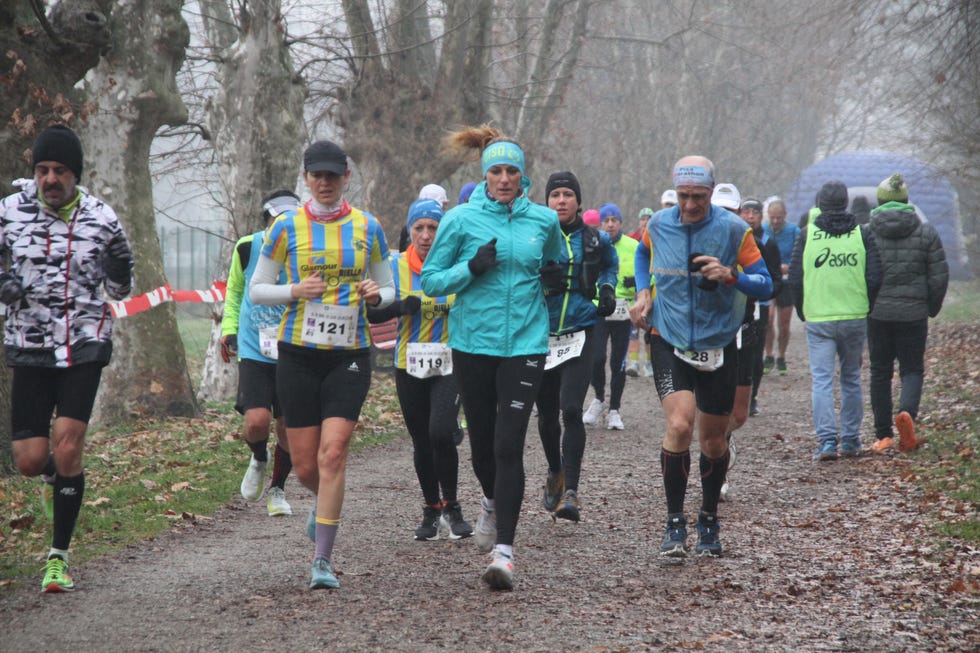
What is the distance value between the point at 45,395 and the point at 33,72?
15.7 feet

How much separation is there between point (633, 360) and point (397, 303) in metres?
13.1

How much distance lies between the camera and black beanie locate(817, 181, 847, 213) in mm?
11008

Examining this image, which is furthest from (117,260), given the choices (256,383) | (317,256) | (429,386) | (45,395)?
(429,386)

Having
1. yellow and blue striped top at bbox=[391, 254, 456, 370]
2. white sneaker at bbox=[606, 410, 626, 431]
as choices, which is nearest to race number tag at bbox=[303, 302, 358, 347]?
yellow and blue striped top at bbox=[391, 254, 456, 370]

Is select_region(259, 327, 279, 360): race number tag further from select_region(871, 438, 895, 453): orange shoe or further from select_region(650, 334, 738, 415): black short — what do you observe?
select_region(871, 438, 895, 453): orange shoe

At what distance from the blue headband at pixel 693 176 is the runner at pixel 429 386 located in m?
1.54

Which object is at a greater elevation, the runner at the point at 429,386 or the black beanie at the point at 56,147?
the black beanie at the point at 56,147

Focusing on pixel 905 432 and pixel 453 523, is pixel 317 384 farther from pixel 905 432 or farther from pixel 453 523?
pixel 905 432

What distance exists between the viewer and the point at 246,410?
855cm

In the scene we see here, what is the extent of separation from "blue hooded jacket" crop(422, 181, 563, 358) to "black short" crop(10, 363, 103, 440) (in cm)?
186

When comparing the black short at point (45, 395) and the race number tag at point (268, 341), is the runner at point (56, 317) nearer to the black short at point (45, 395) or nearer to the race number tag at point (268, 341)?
the black short at point (45, 395)

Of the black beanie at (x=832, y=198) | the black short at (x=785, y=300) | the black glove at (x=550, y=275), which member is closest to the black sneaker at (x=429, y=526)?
the black glove at (x=550, y=275)

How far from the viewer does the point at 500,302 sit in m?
6.70

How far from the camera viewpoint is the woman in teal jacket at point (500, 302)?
6652mm
